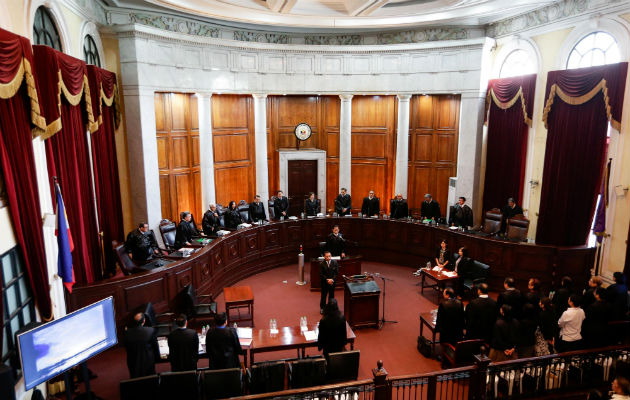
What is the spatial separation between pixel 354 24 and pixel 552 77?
16.7 feet

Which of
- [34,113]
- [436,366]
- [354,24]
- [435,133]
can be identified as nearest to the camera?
[34,113]

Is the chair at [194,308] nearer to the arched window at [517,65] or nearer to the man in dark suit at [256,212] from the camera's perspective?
the man in dark suit at [256,212]

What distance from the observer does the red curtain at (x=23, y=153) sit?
4.74 meters

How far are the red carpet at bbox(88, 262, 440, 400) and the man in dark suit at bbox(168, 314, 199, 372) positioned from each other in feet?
4.04

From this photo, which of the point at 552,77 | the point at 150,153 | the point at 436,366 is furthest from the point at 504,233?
the point at 150,153

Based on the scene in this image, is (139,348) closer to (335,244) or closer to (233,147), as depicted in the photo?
(335,244)

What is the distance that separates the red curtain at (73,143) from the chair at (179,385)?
3.01 meters

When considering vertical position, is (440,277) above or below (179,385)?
above

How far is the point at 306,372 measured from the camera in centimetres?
535

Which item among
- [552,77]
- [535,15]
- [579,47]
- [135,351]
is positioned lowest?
[135,351]

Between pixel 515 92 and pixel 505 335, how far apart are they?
23.2ft

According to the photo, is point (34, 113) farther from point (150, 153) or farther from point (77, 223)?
point (150, 153)

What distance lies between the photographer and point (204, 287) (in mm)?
8859

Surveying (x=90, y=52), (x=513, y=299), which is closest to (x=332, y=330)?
(x=513, y=299)
